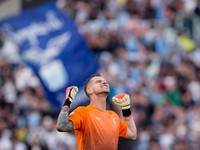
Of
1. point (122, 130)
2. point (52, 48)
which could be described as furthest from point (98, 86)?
point (52, 48)

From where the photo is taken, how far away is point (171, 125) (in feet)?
37.8

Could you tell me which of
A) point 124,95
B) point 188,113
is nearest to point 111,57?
point 188,113

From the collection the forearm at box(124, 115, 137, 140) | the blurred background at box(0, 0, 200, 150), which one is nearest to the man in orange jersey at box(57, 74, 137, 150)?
the forearm at box(124, 115, 137, 140)

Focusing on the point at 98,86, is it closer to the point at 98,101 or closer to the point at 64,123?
the point at 98,101

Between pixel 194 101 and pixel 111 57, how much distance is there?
11.7 ft

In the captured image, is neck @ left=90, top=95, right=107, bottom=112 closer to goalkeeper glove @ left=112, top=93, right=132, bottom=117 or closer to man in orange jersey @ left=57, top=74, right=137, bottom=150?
man in orange jersey @ left=57, top=74, right=137, bottom=150

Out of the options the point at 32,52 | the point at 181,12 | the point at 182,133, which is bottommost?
the point at 182,133

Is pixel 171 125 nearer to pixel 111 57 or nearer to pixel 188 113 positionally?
pixel 188 113

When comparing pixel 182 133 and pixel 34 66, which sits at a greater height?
pixel 34 66

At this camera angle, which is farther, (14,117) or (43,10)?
(14,117)

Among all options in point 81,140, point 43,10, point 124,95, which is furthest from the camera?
point 43,10

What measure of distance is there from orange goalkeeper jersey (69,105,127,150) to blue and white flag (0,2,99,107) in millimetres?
4860

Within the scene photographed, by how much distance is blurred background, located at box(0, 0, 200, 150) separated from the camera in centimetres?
1180

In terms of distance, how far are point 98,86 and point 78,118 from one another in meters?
0.63
